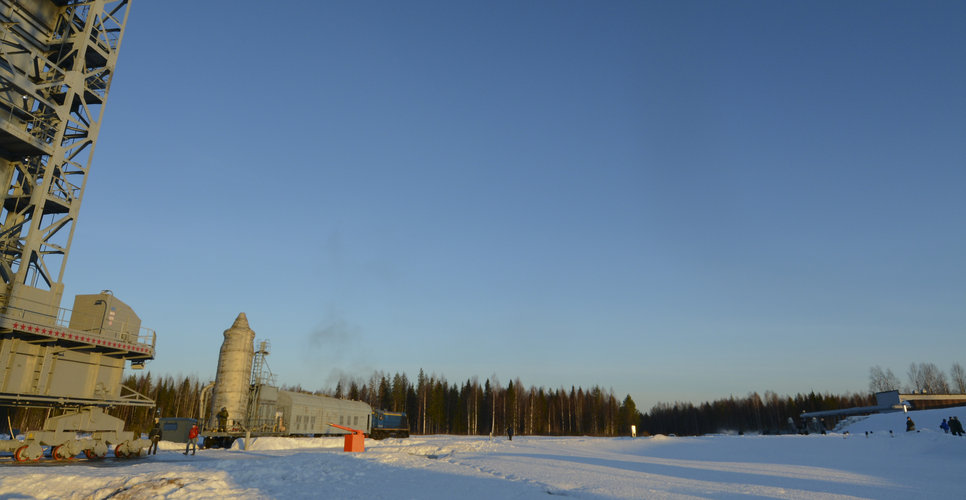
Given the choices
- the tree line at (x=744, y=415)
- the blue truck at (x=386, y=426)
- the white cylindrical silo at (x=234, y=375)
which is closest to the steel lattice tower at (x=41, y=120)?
the white cylindrical silo at (x=234, y=375)

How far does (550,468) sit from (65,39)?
116 feet

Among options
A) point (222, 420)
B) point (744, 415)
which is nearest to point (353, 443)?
point (222, 420)

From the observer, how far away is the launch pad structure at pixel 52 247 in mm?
22922

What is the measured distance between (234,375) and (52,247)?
14308 millimetres

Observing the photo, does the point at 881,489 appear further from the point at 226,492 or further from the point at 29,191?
the point at 29,191

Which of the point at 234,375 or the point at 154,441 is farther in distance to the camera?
the point at 234,375

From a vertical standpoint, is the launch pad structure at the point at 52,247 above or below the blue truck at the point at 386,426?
above

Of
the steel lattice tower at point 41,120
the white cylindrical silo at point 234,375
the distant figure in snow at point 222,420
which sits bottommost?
the distant figure in snow at point 222,420

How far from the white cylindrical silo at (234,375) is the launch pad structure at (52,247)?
813cm

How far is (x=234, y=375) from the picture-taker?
37000 millimetres

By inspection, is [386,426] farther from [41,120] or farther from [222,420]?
[41,120]

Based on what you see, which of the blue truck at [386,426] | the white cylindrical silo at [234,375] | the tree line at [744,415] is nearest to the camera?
the white cylindrical silo at [234,375]

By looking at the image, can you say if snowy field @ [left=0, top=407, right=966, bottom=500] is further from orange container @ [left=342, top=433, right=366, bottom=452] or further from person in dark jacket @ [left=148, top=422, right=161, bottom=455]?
person in dark jacket @ [left=148, top=422, right=161, bottom=455]

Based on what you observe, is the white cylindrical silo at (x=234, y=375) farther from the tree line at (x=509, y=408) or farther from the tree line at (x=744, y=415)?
the tree line at (x=744, y=415)
